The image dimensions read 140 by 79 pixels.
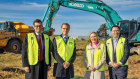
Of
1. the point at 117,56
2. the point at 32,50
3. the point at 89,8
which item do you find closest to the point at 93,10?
the point at 89,8

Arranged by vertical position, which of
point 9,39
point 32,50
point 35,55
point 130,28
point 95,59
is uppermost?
point 130,28

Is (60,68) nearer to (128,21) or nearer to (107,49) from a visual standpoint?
(107,49)

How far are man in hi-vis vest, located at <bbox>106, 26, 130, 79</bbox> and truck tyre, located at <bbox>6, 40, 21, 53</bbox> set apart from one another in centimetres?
1115

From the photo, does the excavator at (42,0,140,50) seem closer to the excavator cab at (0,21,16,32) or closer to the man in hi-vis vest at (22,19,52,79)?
the excavator cab at (0,21,16,32)

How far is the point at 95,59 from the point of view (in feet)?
13.3

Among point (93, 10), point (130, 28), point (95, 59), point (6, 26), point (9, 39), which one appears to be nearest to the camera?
point (95, 59)

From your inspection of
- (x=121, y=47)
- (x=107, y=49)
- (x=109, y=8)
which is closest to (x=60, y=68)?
(x=107, y=49)

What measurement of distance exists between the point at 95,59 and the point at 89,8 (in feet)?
38.7

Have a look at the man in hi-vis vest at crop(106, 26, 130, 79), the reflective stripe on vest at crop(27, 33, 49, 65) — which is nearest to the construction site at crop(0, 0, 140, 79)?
the man in hi-vis vest at crop(106, 26, 130, 79)

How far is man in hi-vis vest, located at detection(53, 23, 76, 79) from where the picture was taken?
4.04 metres

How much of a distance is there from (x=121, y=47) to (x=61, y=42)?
1364 mm

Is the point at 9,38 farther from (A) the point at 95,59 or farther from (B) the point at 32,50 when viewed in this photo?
(A) the point at 95,59

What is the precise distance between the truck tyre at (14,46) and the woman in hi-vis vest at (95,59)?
11.1 m

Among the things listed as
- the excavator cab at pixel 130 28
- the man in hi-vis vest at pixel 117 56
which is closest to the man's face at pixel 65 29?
the man in hi-vis vest at pixel 117 56
